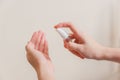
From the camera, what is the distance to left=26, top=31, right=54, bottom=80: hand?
83 cm

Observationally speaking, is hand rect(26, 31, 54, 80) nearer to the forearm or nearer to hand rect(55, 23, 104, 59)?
hand rect(55, 23, 104, 59)

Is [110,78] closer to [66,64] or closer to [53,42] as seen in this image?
[66,64]

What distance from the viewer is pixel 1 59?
3.34ft

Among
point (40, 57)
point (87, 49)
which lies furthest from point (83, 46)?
point (40, 57)

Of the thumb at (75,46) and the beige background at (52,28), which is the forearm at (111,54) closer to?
the thumb at (75,46)

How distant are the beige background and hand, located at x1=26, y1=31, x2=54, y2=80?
0.13m

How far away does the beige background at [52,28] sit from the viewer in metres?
0.99

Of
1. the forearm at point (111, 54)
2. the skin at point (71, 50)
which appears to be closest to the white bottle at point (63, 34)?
the skin at point (71, 50)

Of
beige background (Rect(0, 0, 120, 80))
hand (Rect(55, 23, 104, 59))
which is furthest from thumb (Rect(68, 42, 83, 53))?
beige background (Rect(0, 0, 120, 80))

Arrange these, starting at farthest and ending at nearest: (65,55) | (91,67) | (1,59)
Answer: (91,67) → (65,55) → (1,59)

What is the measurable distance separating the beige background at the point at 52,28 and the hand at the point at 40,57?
128 mm

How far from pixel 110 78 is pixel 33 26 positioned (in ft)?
1.71

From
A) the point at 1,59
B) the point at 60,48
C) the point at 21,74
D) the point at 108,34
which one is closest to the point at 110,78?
the point at 108,34

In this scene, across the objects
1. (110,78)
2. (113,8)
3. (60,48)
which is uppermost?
(113,8)
